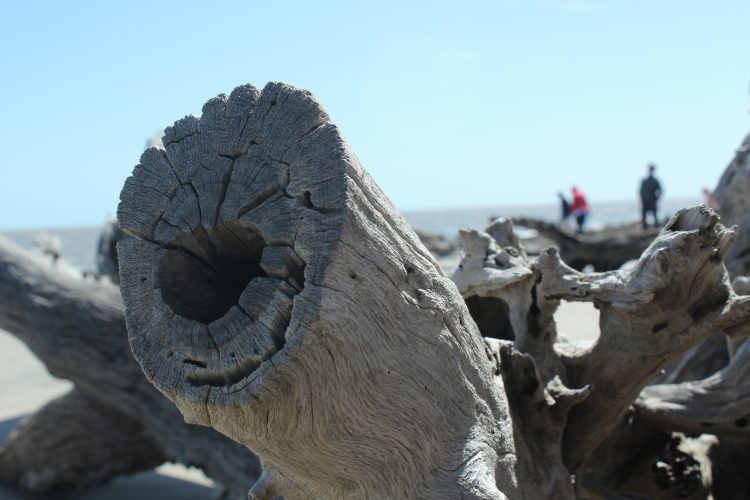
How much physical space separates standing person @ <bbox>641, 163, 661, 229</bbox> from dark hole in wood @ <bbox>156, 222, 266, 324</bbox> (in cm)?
1676

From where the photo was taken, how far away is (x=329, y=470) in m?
2.40

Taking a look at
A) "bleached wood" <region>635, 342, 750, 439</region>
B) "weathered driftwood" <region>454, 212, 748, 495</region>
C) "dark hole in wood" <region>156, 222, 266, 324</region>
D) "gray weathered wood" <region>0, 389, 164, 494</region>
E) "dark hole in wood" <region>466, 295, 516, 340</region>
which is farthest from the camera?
"gray weathered wood" <region>0, 389, 164, 494</region>

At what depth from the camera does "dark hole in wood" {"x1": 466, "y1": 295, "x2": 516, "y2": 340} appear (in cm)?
387

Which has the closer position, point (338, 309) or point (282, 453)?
point (338, 309)

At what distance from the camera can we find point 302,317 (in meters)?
2.09

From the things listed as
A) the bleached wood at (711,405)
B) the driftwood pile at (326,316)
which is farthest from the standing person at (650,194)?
the driftwood pile at (326,316)

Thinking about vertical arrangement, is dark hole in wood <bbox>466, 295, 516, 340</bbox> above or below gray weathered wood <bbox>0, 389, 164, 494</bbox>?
above

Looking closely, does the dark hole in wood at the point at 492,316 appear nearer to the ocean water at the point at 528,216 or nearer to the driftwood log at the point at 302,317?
the driftwood log at the point at 302,317

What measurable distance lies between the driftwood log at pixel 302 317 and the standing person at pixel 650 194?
1651 cm

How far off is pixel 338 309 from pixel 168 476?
7.29 m

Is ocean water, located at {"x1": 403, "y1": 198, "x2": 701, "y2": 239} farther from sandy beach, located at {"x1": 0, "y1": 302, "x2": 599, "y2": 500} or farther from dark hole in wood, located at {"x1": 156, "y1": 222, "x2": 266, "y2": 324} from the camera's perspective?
dark hole in wood, located at {"x1": 156, "y1": 222, "x2": 266, "y2": 324}

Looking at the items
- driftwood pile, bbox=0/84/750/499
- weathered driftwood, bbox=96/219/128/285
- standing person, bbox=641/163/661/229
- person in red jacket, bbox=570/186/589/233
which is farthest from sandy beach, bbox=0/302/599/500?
person in red jacket, bbox=570/186/589/233

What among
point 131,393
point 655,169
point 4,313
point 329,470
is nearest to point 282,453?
point 329,470

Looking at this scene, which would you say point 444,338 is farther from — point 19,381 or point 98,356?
point 19,381
